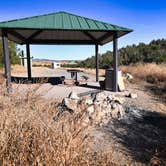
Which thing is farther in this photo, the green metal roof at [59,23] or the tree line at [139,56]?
the tree line at [139,56]

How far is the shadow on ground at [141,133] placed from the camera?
4.58 metres

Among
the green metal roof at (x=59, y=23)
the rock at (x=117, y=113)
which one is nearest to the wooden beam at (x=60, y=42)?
the green metal roof at (x=59, y=23)

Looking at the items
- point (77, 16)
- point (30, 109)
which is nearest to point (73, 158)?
point (30, 109)

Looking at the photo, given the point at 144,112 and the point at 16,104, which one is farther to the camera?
the point at 144,112

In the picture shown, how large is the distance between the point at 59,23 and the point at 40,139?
8.51m

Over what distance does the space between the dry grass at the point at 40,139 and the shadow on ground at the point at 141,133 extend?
86.7 inches

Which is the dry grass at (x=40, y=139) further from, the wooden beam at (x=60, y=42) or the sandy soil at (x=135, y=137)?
the wooden beam at (x=60, y=42)

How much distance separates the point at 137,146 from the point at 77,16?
8080 millimetres

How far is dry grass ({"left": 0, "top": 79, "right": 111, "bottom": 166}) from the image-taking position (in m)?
2.04

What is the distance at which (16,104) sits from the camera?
276 cm

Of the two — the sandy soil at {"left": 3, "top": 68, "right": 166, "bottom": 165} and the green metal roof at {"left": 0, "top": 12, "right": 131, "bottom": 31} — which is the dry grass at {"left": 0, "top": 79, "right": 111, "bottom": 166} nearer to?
the sandy soil at {"left": 3, "top": 68, "right": 166, "bottom": 165}

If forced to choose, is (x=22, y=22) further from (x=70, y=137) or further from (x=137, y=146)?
(x=70, y=137)

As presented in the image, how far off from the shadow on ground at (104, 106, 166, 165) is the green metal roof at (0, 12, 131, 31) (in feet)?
13.6

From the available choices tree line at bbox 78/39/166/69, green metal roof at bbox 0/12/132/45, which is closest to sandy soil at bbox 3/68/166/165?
green metal roof at bbox 0/12/132/45
